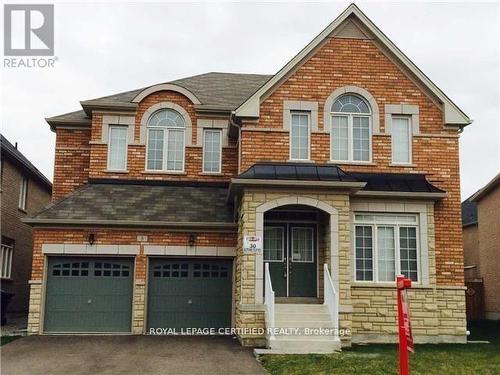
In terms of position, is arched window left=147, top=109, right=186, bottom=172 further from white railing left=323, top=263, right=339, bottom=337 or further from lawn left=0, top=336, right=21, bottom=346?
white railing left=323, top=263, right=339, bottom=337

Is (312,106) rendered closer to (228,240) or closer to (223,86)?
(228,240)

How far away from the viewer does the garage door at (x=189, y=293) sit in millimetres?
15734

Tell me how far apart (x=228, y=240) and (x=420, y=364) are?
6816 mm

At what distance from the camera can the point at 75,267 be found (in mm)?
15781

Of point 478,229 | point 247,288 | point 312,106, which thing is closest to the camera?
point 247,288

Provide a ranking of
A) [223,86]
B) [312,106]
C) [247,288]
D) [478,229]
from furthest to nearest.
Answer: [478,229] → [223,86] → [312,106] → [247,288]

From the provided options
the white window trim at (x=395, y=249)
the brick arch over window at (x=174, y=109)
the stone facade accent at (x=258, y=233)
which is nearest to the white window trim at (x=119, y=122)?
the brick arch over window at (x=174, y=109)

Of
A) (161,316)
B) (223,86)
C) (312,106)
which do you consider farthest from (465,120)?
Answer: (161,316)

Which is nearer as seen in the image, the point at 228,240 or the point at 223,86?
the point at 228,240

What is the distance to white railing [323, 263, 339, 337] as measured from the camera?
41.4 ft

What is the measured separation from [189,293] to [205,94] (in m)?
7.08

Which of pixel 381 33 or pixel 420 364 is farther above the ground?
pixel 381 33

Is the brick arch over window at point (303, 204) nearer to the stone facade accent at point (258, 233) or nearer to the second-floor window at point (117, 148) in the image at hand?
the stone facade accent at point (258, 233)

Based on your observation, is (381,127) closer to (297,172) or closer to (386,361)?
(297,172)
